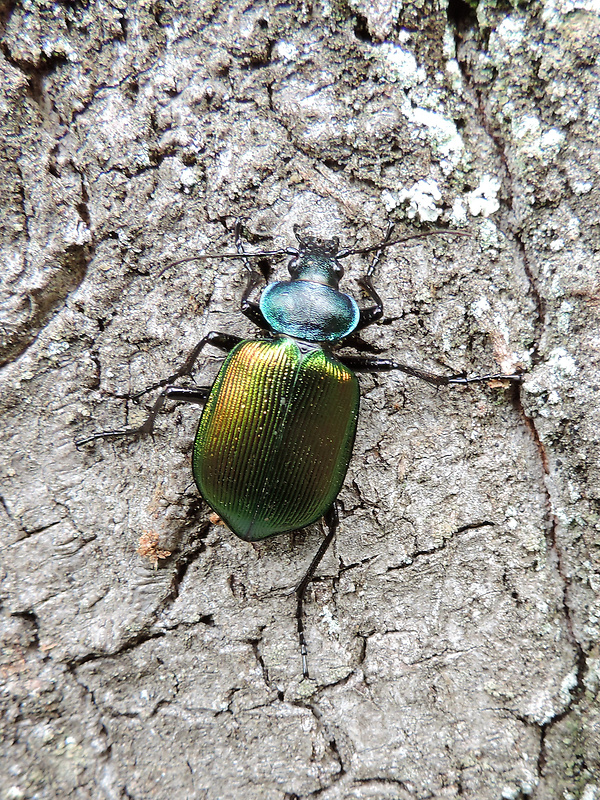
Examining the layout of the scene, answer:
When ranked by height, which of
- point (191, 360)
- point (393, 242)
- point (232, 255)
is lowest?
point (191, 360)

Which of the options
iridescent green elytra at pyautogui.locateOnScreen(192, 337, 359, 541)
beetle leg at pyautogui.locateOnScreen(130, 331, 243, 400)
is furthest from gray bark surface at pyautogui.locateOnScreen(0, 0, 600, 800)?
iridescent green elytra at pyautogui.locateOnScreen(192, 337, 359, 541)

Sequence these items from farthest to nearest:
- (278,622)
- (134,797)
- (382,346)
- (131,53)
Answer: (382,346), (131,53), (278,622), (134,797)

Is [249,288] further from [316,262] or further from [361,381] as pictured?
[361,381]

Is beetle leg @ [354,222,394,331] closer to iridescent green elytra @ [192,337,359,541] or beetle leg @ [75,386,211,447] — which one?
iridescent green elytra @ [192,337,359,541]

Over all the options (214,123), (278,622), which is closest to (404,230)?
(214,123)

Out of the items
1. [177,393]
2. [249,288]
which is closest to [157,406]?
[177,393]

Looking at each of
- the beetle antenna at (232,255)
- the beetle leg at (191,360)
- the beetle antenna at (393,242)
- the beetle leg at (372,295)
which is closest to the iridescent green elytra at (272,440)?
the beetle leg at (191,360)

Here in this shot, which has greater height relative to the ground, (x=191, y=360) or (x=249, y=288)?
(x=249, y=288)

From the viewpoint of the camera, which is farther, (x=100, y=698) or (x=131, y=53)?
(x=131, y=53)

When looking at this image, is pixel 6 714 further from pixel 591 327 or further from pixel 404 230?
pixel 591 327
